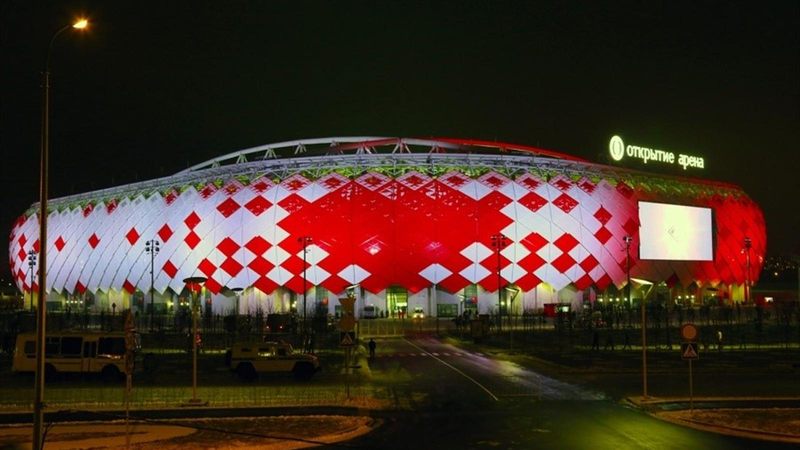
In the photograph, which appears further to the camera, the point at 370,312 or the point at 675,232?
the point at 675,232

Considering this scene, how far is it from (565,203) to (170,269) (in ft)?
145

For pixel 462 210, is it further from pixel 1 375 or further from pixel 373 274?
pixel 1 375

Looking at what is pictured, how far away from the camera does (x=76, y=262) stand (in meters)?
101

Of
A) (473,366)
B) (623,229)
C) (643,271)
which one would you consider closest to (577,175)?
(623,229)

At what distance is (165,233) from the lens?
289 ft

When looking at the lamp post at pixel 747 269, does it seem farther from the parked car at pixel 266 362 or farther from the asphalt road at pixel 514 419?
the parked car at pixel 266 362

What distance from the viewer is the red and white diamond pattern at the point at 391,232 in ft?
260

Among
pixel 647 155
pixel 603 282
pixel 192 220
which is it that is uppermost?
pixel 647 155

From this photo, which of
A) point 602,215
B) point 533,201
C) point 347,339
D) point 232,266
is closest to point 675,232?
point 602,215

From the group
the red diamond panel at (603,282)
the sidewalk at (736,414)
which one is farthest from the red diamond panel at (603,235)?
the sidewalk at (736,414)

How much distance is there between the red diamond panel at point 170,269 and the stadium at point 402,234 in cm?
23

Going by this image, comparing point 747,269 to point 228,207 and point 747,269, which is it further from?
point 228,207

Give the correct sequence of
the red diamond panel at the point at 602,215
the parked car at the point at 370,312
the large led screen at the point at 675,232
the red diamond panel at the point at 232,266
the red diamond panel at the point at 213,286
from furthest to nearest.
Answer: the large led screen at the point at 675,232 < the red diamond panel at the point at 602,215 < the red diamond panel at the point at 213,286 < the red diamond panel at the point at 232,266 < the parked car at the point at 370,312

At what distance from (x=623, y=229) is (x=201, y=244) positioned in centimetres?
4741
